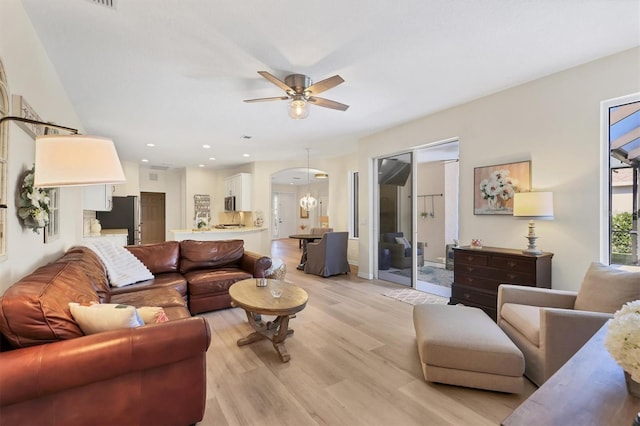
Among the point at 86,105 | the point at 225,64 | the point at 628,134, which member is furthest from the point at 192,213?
the point at 628,134

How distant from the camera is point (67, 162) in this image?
4.37 ft

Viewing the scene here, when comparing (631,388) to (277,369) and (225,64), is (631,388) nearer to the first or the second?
(277,369)

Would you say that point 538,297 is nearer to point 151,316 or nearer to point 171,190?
point 151,316

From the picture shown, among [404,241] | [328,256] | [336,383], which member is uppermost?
[404,241]

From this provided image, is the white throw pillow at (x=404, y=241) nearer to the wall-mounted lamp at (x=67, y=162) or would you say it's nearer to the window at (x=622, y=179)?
the window at (x=622, y=179)

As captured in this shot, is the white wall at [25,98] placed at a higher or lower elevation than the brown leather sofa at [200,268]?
higher

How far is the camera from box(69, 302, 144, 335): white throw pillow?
1.48 m

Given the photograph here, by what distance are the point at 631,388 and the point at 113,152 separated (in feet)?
7.63

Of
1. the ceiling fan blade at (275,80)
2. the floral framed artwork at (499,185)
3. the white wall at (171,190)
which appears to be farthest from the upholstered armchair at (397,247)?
the white wall at (171,190)

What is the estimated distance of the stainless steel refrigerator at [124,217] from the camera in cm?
672

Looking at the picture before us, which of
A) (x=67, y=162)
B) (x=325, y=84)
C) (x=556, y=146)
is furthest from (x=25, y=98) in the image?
(x=556, y=146)

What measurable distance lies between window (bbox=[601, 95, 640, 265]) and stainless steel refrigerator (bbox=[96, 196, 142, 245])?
8.40m

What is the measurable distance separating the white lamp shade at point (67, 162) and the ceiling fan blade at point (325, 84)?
71.5 inches

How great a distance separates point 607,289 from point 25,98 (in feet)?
14.3
